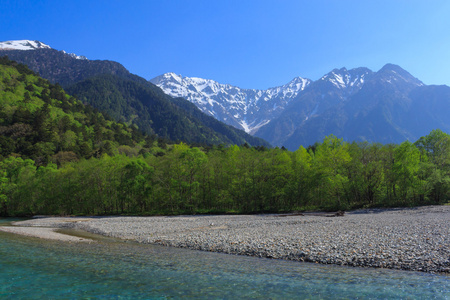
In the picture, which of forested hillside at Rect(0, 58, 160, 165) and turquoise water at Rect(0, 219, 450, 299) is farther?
forested hillside at Rect(0, 58, 160, 165)

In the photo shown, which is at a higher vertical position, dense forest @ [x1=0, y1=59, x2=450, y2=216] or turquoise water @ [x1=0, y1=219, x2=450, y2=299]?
dense forest @ [x1=0, y1=59, x2=450, y2=216]

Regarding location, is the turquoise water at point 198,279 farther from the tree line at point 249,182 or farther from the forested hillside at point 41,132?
the forested hillside at point 41,132

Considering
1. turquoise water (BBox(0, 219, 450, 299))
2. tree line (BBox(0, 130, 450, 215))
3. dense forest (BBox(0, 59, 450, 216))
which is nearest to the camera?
turquoise water (BBox(0, 219, 450, 299))

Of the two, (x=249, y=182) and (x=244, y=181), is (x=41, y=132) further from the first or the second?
(x=249, y=182)

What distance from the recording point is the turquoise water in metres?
11.6

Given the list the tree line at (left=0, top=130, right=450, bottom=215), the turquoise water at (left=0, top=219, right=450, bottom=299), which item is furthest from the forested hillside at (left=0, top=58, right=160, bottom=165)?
the turquoise water at (left=0, top=219, right=450, bottom=299)

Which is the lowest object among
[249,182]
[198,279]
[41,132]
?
[198,279]

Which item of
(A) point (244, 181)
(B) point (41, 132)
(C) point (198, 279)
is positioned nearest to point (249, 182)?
(A) point (244, 181)

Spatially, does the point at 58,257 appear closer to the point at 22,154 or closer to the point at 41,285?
the point at 41,285

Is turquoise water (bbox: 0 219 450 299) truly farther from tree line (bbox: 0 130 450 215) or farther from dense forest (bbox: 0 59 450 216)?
dense forest (bbox: 0 59 450 216)

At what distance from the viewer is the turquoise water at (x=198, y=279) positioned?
1163cm

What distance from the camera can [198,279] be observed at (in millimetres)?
14102

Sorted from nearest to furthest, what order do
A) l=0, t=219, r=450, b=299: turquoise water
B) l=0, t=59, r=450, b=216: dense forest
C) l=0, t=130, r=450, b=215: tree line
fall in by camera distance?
l=0, t=219, r=450, b=299: turquoise water, l=0, t=130, r=450, b=215: tree line, l=0, t=59, r=450, b=216: dense forest

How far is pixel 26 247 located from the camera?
24391 millimetres
